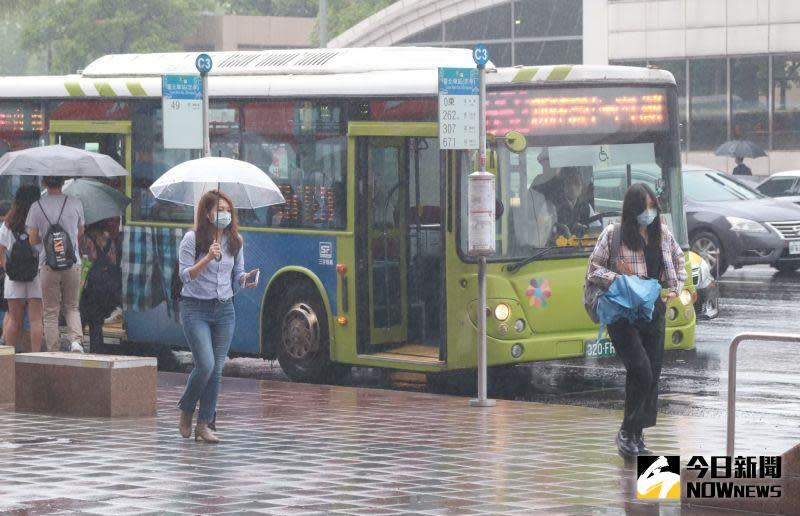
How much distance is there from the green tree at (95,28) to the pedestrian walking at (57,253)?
6225 centimetres

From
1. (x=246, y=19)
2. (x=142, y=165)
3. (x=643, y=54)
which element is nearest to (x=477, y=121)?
(x=142, y=165)

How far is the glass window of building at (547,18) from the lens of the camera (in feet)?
184

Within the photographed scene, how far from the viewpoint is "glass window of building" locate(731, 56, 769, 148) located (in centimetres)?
4950

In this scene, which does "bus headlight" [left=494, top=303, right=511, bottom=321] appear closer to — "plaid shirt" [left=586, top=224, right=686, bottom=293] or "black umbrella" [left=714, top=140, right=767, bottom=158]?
"plaid shirt" [left=586, top=224, right=686, bottom=293]

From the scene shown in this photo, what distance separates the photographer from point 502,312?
46.7 feet

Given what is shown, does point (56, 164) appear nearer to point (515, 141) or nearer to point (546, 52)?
point (515, 141)

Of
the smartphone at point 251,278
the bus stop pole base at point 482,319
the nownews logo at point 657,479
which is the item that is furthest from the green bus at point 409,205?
the nownews logo at point 657,479

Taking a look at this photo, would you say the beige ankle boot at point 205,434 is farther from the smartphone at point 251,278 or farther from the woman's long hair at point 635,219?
the woman's long hair at point 635,219

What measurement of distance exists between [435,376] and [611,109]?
2.79 meters

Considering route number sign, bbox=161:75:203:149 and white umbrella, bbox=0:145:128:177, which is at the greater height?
route number sign, bbox=161:75:203:149

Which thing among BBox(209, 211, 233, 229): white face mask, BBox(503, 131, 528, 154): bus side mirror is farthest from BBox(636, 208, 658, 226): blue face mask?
BBox(503, 131, 528, 154): bus side mirror

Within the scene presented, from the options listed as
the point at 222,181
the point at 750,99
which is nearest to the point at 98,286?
the point at 222,181

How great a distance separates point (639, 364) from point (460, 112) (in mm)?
Answer: 3199

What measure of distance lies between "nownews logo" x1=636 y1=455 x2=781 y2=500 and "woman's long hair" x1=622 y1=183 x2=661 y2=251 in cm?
Answer: 176
